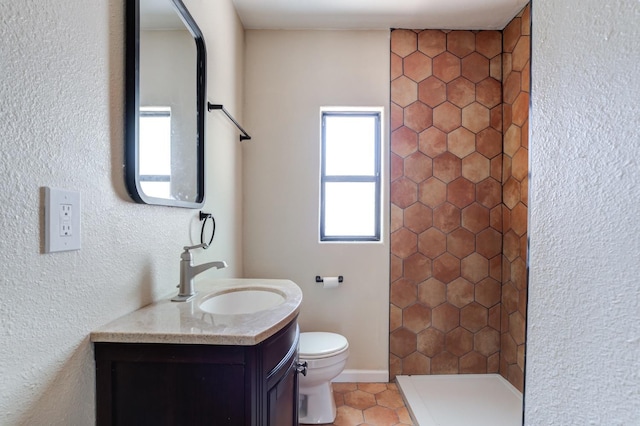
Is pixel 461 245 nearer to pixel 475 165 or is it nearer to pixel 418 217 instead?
pixel 418 217

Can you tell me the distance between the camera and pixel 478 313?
2.09m

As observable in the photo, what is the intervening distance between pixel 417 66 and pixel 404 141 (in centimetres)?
54

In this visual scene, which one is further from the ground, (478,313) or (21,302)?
(21,302)

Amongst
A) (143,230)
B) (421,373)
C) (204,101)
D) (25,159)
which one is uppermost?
(204,101)

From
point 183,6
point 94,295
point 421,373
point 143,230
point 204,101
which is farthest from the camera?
point 421,373

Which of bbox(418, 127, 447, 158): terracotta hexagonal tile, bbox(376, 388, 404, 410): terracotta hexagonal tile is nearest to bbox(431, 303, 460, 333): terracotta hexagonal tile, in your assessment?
bbox(376, 388, 404, 410): terracotta hexagonal tile

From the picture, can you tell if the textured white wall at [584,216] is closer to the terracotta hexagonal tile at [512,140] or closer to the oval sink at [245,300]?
the oval sink at [245,300]

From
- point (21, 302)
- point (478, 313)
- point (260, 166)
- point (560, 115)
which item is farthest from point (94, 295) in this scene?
point (478, 313)

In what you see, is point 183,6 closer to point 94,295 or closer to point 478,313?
point 94,295

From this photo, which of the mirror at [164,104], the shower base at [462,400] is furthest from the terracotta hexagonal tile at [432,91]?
the shower base at [462,400]

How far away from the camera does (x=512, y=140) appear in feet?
6.54

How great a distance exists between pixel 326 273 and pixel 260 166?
0.90 meters

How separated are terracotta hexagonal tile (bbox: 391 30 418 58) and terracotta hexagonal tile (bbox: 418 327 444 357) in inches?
77.8

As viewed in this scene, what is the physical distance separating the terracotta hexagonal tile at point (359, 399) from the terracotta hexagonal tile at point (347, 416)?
0.04 meters
